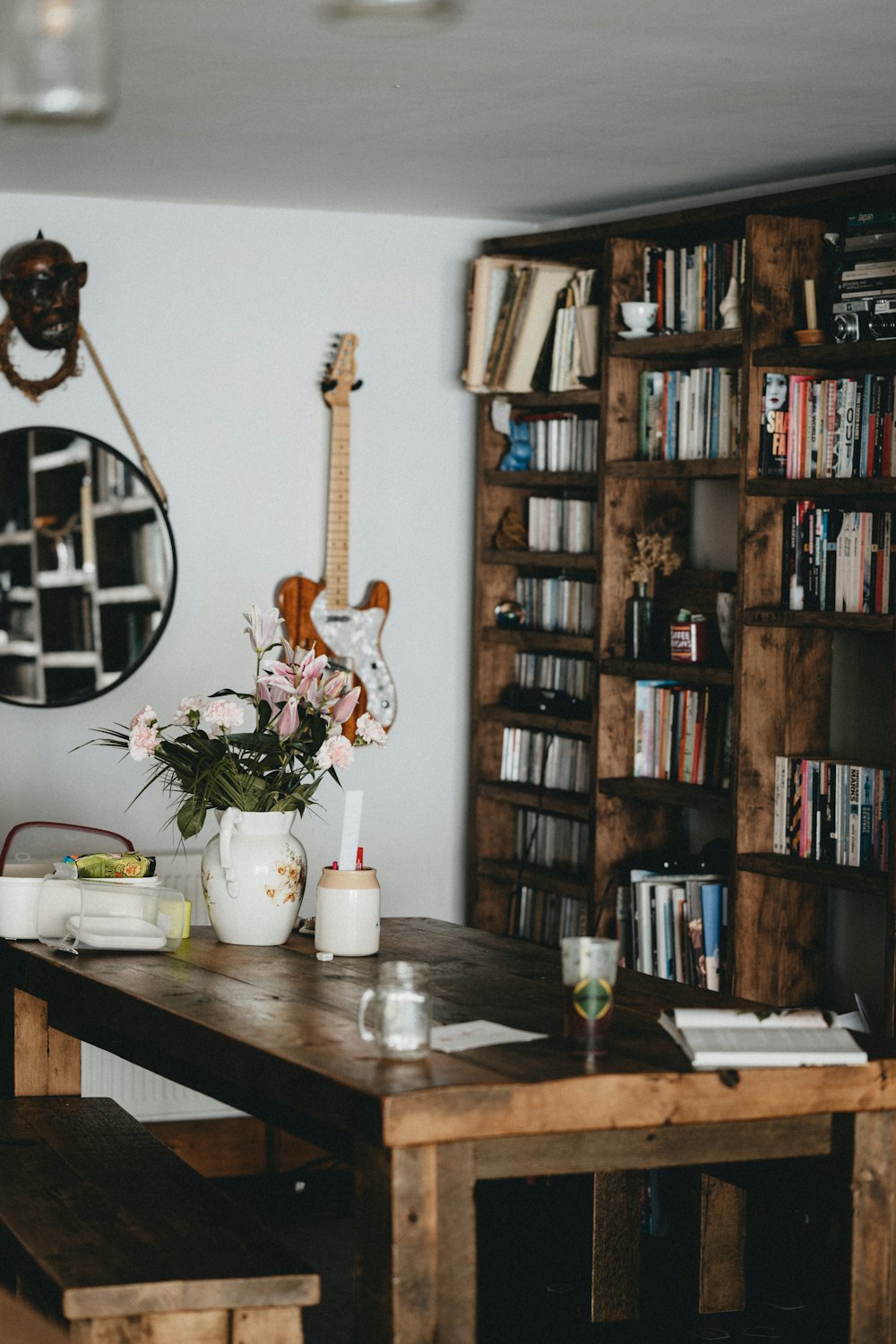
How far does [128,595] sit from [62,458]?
41cm

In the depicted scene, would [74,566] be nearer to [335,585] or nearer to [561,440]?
[335,585]

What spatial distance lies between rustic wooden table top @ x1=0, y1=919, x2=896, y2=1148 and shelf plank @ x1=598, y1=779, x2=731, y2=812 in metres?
1.03

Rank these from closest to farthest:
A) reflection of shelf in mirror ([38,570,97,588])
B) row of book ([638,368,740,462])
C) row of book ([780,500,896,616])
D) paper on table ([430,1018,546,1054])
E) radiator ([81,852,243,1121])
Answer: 1. paper on table ([430,1018,546,1054])
2. row of book ([780,500,896,616])
3. row of book ([638,368,740,462])
4. radiator ([81,852,243,1121])
5. reflection of shelf in mirror ([38,570,97,588])

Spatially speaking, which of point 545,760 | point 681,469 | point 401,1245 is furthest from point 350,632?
point 401,1245

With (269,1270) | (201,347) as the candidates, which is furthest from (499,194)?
(269,1270)

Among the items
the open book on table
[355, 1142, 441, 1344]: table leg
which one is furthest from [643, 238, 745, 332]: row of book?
[355, 1142, 441, 1344]: table leg

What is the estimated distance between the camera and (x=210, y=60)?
324cm

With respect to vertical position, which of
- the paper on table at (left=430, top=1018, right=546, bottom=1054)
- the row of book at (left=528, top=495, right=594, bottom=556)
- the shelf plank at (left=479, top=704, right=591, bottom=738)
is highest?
the row of book at (left=528, top=495, right=594, bottom=556)

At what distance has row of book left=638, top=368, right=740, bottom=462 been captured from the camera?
4.21 metres

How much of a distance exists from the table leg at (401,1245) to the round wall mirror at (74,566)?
2.66 meters

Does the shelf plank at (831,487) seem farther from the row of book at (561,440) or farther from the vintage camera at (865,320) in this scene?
the row of book at (561,440)

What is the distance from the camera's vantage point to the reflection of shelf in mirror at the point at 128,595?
465cm

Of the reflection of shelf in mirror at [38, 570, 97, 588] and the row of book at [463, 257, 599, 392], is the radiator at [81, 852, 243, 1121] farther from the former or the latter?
the row of book at [463, 257, 599, 392]

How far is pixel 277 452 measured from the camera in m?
→ 4.82
